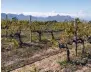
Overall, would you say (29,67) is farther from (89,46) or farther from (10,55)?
(89,46)

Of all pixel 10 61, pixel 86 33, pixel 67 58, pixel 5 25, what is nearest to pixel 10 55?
pixel 10 61

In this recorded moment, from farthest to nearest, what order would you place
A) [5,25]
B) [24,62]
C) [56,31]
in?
[56,31], [5,25], [24,62]

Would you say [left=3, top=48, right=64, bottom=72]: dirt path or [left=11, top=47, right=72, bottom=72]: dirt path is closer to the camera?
[left=11, top=47, right=72, bottom=72]: dirt path

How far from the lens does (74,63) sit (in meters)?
16.4

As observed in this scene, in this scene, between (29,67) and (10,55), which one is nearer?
(29,67)

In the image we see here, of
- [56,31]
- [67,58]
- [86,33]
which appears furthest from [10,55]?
[56,31]

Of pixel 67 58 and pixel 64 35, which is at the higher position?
pixel 64 35

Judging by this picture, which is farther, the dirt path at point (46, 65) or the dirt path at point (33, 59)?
the dirt path at point (33, 59)

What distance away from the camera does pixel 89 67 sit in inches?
627

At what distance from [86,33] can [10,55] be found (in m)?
5.91

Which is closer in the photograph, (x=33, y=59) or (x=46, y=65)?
(x=46, y=65)

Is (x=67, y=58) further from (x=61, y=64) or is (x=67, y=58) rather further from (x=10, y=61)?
(x=10, y=61)

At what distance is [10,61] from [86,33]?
20.2 ft

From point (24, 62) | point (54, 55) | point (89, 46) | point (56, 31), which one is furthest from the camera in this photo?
point (56, 31)
